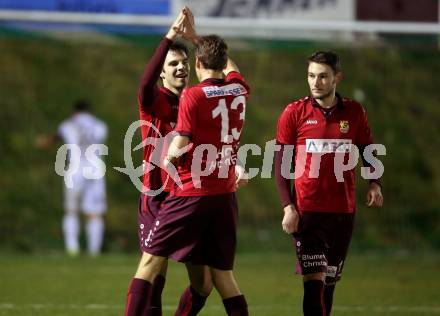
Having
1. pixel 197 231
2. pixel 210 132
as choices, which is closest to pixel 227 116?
pixel 210 132

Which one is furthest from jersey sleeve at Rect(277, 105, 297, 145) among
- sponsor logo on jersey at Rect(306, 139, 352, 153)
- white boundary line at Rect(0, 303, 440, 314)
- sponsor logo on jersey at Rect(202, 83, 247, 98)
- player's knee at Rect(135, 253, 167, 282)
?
white boundary line at Rect(0, 303, 440, 314)

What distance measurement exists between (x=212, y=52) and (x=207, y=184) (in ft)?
2.71

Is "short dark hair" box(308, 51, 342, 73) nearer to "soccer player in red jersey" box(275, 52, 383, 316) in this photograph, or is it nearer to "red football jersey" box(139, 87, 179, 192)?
"soccer player in red jersey" box(275, 52, 383, 316)

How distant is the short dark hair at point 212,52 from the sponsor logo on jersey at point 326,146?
1.05 m

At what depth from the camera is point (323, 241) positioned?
7426 mm

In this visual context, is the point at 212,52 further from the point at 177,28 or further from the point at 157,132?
the point at 157,132

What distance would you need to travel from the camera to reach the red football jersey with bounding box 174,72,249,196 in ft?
21.7

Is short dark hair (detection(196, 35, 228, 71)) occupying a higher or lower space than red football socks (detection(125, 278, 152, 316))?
higher

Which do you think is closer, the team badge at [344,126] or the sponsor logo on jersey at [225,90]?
the sponsor logo on jersey at [225,90]

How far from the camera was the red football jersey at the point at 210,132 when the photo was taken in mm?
6625

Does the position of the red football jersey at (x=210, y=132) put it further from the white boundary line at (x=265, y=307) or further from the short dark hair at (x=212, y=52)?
the white boundary line at (x=265, y=307)

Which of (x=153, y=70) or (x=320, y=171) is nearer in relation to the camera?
(x=153, y=70)

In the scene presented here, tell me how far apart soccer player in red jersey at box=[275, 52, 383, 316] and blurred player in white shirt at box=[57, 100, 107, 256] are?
9175 mm

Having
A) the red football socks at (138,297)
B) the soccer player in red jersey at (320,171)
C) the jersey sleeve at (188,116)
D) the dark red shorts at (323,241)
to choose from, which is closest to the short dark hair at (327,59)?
the soccer player in red jersey at (320,171)
